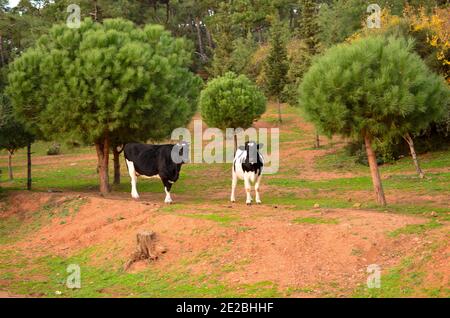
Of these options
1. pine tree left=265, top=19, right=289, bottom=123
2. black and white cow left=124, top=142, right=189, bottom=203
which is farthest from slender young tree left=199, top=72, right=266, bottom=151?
black and white cow left=124, top=142, right=189, bottom=203

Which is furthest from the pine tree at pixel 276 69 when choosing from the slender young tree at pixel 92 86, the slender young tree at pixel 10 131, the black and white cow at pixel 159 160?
the black and white cow at pixel 159 160

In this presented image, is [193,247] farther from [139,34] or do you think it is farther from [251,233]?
[139,34]

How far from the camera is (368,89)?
1758cm

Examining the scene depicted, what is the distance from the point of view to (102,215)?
19.1 meters

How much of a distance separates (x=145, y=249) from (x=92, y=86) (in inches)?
372

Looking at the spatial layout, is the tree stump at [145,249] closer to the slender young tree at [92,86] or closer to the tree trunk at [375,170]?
the tree trunk at [375,170]

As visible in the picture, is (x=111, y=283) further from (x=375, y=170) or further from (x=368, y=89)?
(x=375, y=170)

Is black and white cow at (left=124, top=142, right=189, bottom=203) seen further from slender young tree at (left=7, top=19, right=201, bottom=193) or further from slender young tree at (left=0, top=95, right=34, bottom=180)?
slender young tree at (left=0, top=95, right=34, bottom=180)

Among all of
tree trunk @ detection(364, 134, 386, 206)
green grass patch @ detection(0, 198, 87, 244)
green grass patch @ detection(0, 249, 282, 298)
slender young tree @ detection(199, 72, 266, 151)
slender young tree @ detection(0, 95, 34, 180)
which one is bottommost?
green grass patch @ detection(0, 249, 282, 298)

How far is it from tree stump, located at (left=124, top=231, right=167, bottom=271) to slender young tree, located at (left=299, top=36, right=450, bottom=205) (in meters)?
6.85

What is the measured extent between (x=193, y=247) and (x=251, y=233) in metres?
1.58

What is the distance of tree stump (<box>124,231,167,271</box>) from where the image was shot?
15.2 metres
